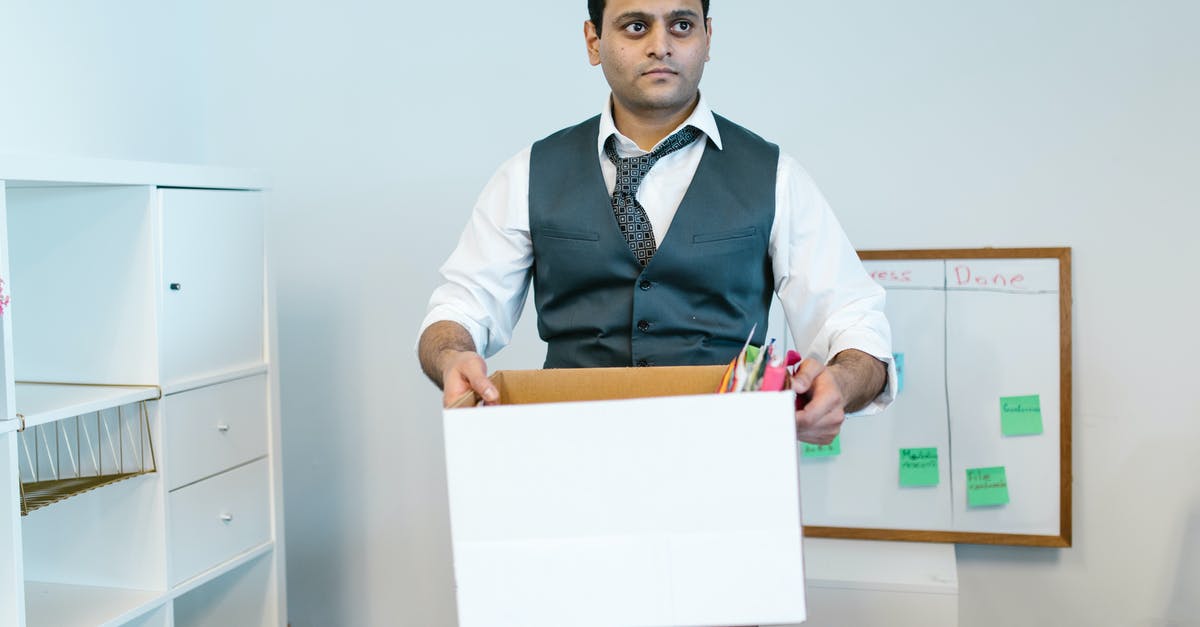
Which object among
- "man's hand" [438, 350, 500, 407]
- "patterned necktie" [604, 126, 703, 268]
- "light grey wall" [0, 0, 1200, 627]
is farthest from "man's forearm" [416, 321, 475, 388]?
"light grey wall" [0, 0, 1200, 627]

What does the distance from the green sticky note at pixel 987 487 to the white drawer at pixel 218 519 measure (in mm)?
1441

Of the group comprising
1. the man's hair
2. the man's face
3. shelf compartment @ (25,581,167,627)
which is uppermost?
the man's hair

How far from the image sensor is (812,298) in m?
1.59

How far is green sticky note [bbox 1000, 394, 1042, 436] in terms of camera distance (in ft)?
7.46

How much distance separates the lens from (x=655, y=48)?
1532 millimetres

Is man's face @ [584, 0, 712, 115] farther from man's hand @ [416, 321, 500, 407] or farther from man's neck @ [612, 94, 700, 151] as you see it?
man's hand @ [416, 321, 500, 407]

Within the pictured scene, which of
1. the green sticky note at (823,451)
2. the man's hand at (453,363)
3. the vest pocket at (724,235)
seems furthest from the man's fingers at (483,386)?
the green sticky note at (823,451)

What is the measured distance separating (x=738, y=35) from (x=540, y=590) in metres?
1.64

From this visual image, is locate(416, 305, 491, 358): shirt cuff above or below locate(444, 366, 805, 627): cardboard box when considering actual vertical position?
above

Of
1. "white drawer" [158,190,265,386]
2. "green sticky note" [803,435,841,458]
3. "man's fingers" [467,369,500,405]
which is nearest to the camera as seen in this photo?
"man's fingers" [467,369,500,405]

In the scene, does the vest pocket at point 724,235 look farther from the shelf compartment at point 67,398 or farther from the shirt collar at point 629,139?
the shelf compartment at point 67,398

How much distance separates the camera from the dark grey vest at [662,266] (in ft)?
5.05

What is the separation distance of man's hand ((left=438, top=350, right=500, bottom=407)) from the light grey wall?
1265mm

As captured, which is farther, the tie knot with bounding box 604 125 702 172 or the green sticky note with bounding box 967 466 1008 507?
the green sticky note with bounding box 967 466 1008 507
